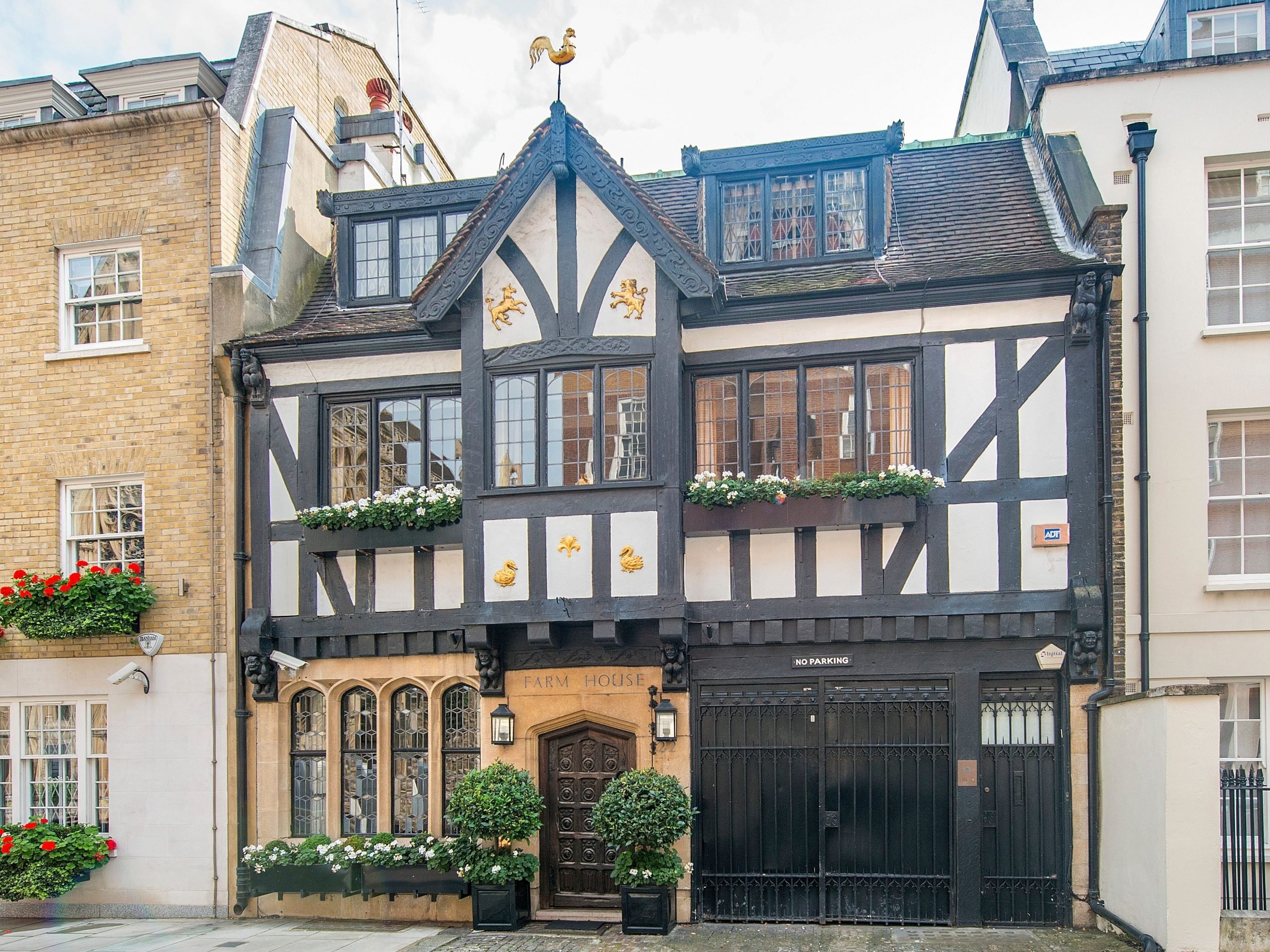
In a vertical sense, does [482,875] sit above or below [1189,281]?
below

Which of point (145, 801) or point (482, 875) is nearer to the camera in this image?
point (482, 875)

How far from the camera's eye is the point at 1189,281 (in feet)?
42.6

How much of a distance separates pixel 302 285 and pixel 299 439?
2.77 metres

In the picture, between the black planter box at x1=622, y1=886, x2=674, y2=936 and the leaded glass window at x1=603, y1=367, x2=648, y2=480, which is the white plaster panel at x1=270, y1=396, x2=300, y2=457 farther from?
the black planter box at x1=622, y1=886, x2=674, y2=936

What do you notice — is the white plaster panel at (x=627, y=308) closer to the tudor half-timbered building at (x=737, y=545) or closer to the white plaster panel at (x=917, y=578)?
the tudor half-timbered building at (x=737, y=545)

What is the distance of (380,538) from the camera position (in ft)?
45.2

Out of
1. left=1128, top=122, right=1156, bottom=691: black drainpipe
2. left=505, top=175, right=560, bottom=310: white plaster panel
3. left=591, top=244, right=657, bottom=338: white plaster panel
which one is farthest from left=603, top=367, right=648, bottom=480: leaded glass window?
left=1128, top=122, right=1156, bottom=691: black drainpipe

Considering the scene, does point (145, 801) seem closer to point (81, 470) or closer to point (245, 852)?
point (245, 852)

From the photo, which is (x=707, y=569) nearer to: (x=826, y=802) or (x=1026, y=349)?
(x=826, y=802)

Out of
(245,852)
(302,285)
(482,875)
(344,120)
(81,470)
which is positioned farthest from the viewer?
(344,120)

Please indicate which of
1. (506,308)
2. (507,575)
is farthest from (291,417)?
(507,575)

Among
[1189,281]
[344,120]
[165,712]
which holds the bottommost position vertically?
[165,712]

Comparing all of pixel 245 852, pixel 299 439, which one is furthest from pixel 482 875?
pixel 299 439

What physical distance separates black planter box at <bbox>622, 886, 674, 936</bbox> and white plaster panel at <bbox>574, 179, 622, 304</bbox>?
6.61 metres
